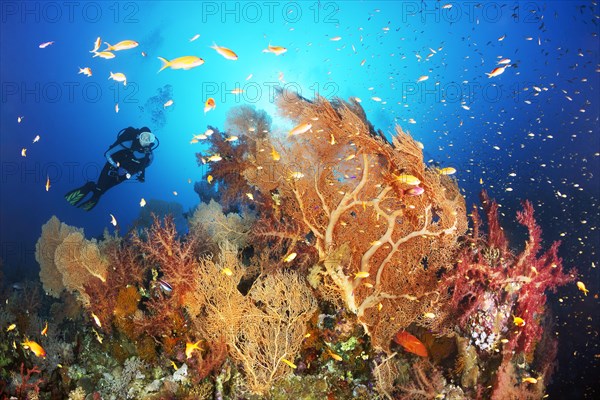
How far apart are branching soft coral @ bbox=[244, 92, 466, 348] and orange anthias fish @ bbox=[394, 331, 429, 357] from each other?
0.54ft

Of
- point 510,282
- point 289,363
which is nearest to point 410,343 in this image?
point 289,363

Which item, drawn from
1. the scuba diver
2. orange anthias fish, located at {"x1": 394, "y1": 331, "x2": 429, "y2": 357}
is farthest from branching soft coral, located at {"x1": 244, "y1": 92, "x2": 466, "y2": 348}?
the scuba diver

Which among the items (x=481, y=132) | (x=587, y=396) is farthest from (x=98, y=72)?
(x=587, y=396)

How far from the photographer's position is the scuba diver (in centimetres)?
1164

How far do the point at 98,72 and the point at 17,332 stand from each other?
318 ft

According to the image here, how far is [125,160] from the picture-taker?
12.0m

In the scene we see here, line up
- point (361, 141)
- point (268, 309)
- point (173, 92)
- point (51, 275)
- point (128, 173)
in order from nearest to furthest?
point (268, 309) → point (361, 141) → point (51, 275) → point (128, 173) → point (173, 92)

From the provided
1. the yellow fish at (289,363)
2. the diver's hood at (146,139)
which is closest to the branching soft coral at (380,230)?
the yellow fish at (289,363)

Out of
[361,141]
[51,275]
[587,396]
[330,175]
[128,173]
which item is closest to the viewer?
[361,141]

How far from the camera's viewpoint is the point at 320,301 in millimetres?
6262

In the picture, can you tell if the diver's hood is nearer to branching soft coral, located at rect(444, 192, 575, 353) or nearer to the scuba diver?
the scuba diver

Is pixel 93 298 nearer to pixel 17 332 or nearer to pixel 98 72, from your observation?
pixel 17 332

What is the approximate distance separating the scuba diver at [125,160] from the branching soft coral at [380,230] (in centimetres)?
738

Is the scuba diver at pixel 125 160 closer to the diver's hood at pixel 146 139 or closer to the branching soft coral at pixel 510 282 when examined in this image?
the diver's hood at pixel 146 139
